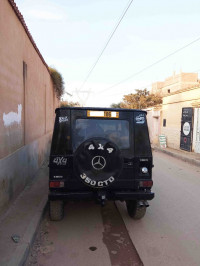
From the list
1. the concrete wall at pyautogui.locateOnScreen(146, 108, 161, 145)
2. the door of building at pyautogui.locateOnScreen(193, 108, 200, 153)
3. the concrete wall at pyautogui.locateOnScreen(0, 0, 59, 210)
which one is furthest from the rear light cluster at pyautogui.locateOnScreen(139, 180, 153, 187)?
the concrete wall at pyautogui.locateOnScreen(146, 108, 161, 145)

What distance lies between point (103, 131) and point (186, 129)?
1208cm

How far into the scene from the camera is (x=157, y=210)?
5125 millimetres

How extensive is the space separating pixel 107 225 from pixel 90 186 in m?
1.05

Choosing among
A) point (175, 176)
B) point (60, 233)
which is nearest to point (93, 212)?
point (60, 233)

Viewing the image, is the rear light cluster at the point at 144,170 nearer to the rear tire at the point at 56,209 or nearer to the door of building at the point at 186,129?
the rear tire at the point at 56,209

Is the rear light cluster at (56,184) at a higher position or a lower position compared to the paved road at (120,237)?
higher

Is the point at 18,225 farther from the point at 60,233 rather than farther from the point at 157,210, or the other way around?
the point at 157,210

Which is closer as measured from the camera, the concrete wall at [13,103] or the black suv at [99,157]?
the black suv at [99,157]

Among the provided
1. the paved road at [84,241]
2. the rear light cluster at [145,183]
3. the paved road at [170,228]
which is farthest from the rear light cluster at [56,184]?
the paved road at [170,228]

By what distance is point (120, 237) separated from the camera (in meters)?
3.97

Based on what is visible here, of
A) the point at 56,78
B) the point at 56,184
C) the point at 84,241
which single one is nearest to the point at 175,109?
the point at 56,78

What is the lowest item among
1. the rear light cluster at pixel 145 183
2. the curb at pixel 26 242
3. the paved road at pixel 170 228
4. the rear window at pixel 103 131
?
the paved road at pixel 170 228

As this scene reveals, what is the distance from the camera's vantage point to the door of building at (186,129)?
1446 cm

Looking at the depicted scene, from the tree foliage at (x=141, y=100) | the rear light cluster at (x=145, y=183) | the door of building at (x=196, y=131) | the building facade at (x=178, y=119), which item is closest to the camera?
the rear light cluster at (x=145, y=183)
